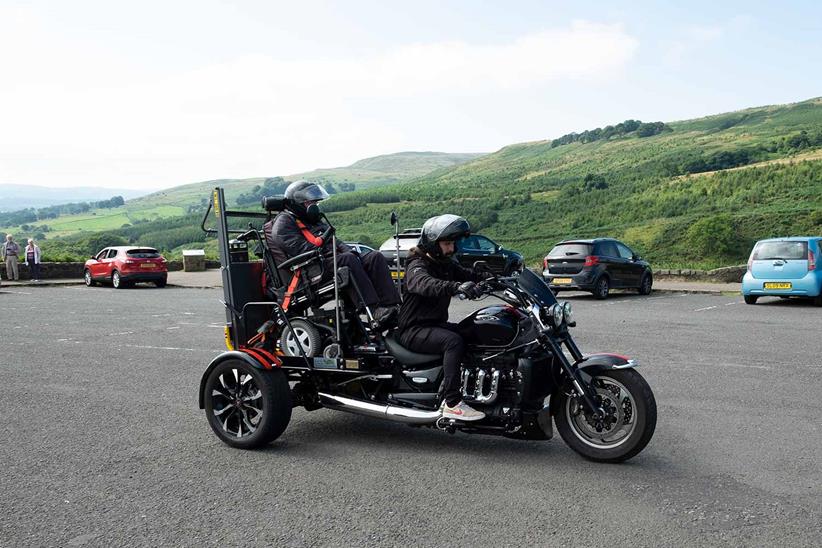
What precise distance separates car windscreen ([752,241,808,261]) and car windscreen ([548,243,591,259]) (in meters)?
4.08

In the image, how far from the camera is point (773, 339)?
1186cm

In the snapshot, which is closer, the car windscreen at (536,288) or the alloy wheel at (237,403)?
the car windscreen at (536,288)

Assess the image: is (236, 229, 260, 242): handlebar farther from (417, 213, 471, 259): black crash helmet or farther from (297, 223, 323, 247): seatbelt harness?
(417, 213, 471, 259): black crash helmet

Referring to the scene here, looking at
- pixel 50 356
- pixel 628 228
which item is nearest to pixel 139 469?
pixel 50 356

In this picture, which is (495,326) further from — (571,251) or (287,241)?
(571,251)

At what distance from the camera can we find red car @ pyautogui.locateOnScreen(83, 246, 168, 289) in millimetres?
28156

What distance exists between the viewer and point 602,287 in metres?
20.3

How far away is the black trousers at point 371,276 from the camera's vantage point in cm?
647

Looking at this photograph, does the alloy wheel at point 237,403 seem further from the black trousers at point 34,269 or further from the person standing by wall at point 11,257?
the person standing by wall at point 11,257

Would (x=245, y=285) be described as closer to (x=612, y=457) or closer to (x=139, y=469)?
(x=139, y=469)

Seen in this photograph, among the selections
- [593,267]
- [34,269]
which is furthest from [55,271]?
[593,267]

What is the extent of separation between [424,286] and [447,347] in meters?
0.48

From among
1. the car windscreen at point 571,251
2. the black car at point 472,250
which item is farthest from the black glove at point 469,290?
the black car at point 472,250

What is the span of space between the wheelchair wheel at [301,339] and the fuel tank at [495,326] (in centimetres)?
137
